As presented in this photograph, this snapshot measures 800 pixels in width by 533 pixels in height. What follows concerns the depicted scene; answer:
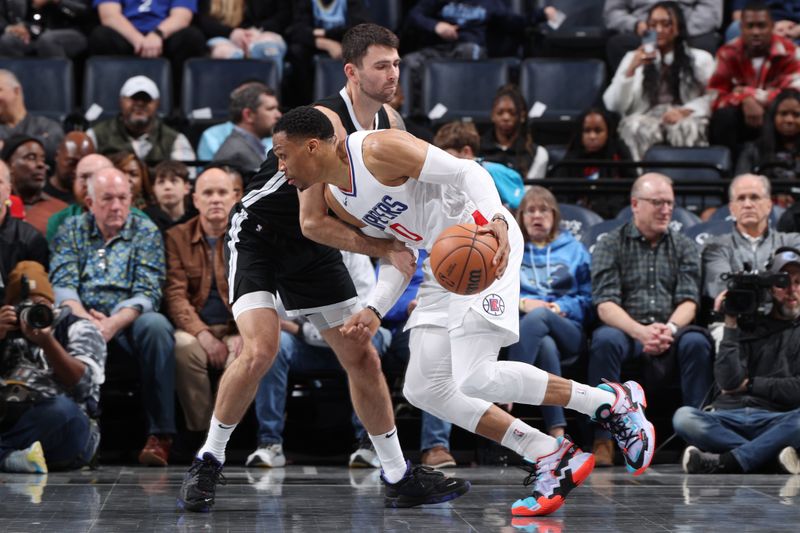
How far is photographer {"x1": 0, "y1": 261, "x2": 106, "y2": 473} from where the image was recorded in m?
6.07

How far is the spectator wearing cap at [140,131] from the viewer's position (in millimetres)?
8430

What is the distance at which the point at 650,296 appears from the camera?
23.4 feet

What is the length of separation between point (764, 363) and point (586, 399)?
2.15 metres

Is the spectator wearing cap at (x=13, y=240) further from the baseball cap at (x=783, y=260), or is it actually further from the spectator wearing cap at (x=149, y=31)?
the baseball cap at (x=783, y=260)

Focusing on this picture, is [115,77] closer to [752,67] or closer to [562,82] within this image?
[562,82]

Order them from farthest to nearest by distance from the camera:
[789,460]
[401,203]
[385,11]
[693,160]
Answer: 1. [385,11]
2. [693,160]
3. [789,460]
4. [401,203]

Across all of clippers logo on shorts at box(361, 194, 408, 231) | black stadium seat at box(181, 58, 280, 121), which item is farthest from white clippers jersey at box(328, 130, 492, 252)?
black stadium seat at box(181, 58, 280, 121)

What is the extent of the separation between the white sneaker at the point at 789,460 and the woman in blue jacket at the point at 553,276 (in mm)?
1294

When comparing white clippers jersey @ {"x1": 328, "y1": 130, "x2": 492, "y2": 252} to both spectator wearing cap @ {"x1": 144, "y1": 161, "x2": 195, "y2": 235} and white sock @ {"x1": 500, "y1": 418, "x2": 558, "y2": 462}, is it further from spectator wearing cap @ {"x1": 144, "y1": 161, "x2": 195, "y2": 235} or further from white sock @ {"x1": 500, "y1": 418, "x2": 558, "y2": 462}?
spectator wearing cap @ {"x1": 144, "y1": 161, "x2": 195, "y2": 235}

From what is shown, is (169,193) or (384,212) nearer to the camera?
(384,212)

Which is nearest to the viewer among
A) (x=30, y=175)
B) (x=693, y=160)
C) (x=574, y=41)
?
(x=30, y=175)

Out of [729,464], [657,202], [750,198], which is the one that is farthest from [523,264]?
[729,464]

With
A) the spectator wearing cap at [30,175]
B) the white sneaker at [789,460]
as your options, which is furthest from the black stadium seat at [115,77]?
the white sneaker at [789,460]

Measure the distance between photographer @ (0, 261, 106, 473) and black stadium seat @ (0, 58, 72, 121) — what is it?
3.13 meters
